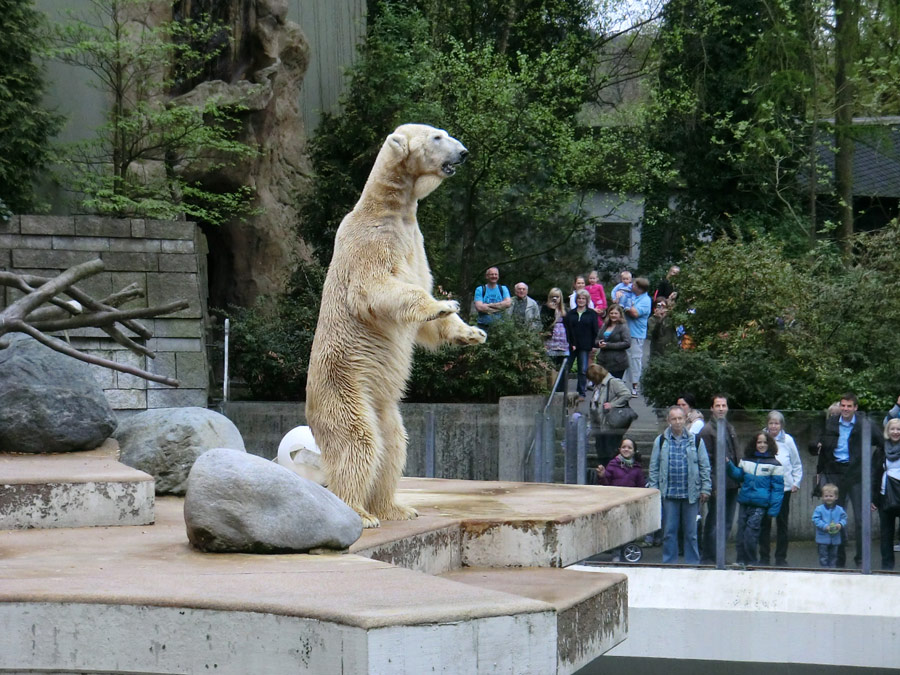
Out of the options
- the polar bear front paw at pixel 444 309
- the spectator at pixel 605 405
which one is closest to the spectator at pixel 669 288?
the spectator at pixel 605 405

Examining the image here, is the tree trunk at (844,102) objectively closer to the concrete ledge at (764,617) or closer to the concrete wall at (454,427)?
the concrete wall at (454,427)

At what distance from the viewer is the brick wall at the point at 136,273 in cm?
1342

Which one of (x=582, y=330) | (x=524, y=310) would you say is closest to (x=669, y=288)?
(x=524, y=310)

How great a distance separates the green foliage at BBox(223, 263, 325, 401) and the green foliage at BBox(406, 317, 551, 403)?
1606 mm

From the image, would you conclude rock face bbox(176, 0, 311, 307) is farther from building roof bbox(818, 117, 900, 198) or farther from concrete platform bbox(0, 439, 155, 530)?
concrete platform bbox(0, 439, 155, 530)

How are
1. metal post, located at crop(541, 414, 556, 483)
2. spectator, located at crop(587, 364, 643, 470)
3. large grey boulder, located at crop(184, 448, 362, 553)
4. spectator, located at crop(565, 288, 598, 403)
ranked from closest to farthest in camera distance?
large grey boulder, located at crop(184, 448, 362, 553), spectator, located at crop(587, 364, 643, 470), metal post, located at crop(541, 414, 556, 483), spectator, located at crop(565, 288, 598, 403)

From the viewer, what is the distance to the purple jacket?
36.7 feet

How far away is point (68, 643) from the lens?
12.6 feet

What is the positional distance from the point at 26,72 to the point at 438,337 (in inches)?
471

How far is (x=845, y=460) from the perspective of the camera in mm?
10781

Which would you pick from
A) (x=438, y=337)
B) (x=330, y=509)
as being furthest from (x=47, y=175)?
(x=330, y=509)

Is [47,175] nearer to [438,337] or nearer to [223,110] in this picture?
[223,110]

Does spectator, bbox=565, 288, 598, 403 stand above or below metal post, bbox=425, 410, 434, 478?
above

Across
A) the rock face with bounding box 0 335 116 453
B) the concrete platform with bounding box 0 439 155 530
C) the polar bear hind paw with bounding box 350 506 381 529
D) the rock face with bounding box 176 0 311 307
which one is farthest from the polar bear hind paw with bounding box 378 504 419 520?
the rock face with bounding box 176 0 311 307
